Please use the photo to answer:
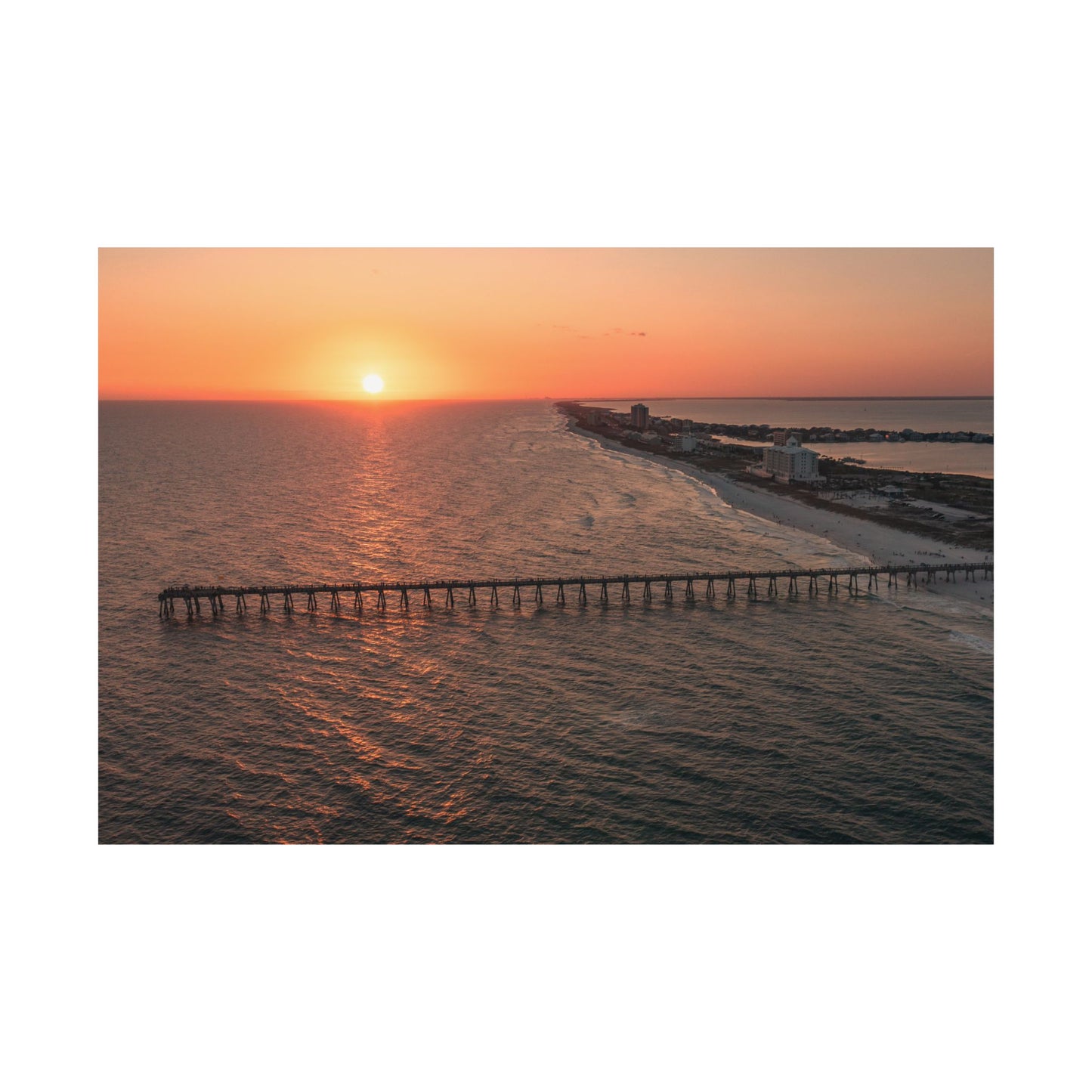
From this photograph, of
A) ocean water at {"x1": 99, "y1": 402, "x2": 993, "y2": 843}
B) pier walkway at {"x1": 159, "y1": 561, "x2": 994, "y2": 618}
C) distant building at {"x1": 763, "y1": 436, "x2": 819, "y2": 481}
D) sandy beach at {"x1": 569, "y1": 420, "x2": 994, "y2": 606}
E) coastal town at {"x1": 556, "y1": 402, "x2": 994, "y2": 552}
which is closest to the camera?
ocean water at {"x1": 99, "y1": 402, "x2": 993, "y2": 843}

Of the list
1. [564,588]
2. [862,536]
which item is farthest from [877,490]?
[564,588]

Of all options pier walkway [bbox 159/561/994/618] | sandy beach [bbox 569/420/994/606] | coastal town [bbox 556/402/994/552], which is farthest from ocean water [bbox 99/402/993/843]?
coastal town [bbox 556/402/994/552]

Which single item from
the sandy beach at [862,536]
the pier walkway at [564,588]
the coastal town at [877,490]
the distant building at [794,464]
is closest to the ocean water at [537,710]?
the pier walkway at [564,588]

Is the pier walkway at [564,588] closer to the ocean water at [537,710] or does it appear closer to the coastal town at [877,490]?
the ocean water at [537,710]

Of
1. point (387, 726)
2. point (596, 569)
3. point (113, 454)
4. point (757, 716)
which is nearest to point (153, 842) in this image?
point (387, 726)

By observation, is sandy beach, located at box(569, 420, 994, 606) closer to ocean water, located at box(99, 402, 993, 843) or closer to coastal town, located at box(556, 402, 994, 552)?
coastal town, located at box(556, 402, 994, 552)

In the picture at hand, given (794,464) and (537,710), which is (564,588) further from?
(794,464)
